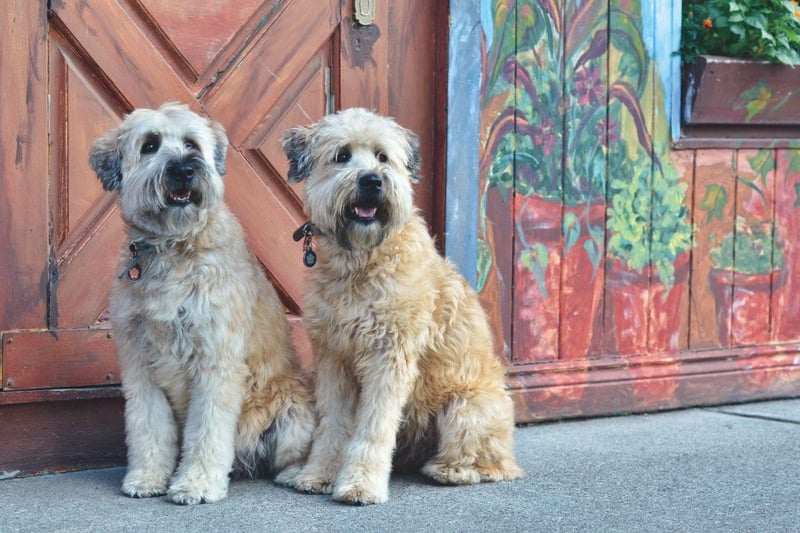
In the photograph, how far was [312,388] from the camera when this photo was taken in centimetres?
481

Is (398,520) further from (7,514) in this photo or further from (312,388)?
(7,514)

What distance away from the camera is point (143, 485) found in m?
4.36

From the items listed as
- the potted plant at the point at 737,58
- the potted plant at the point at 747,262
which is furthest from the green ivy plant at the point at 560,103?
the potted plant at the point at 747,262

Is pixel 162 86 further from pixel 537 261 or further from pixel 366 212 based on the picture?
pixel 537 261

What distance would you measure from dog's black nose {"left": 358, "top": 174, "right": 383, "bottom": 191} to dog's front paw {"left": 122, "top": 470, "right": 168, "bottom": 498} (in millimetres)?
1456

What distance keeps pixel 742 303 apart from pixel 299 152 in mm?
3330

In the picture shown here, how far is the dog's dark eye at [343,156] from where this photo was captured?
173 inches

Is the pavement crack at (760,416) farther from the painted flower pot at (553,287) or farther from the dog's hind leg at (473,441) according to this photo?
the dog's hind leg at (473,441)

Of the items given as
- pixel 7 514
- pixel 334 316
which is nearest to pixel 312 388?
pixel 334 316

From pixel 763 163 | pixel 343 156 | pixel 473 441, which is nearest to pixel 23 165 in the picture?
pixel 343 156

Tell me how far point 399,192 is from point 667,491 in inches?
66.5

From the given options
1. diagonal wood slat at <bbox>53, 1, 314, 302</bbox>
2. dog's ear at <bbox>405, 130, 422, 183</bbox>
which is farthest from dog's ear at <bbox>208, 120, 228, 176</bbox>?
dog's ear at <bbox>405, 130, 422, 183</bbox>

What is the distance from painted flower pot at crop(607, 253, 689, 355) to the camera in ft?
20.3

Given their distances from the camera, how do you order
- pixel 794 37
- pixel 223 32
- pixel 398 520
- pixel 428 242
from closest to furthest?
pixel 398 520 → pixel 428 242 → pixel 223 32 → pixel 794 37
